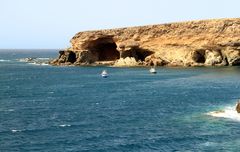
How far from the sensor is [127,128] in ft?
178

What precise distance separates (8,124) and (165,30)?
329 ft

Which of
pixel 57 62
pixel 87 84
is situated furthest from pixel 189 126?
pixel 57 62

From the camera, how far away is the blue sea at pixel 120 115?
47.2m

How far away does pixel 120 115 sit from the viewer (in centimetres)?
6272

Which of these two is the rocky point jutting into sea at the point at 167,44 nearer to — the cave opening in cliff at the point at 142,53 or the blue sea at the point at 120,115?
the cave opening in cliff at the point at 142,53

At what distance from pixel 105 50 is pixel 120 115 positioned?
112277 mm

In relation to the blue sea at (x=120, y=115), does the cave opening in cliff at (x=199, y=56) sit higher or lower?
higher

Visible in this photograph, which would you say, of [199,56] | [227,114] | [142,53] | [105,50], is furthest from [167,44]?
[227,114]

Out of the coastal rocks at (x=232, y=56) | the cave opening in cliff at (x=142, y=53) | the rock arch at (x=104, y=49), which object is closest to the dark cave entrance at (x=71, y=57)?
the rock arch at (x=104, y=49)

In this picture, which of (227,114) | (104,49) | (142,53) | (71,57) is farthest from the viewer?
(104,49)

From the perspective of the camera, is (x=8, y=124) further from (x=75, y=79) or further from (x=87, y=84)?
(x=75, y=79)

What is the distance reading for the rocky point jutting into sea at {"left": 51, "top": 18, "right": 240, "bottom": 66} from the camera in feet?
465

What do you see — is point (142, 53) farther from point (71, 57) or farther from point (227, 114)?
point (227, 114)

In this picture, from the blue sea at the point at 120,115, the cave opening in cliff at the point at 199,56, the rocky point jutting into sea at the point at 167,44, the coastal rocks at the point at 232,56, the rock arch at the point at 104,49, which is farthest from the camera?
the rock arch at the point at 104,49
